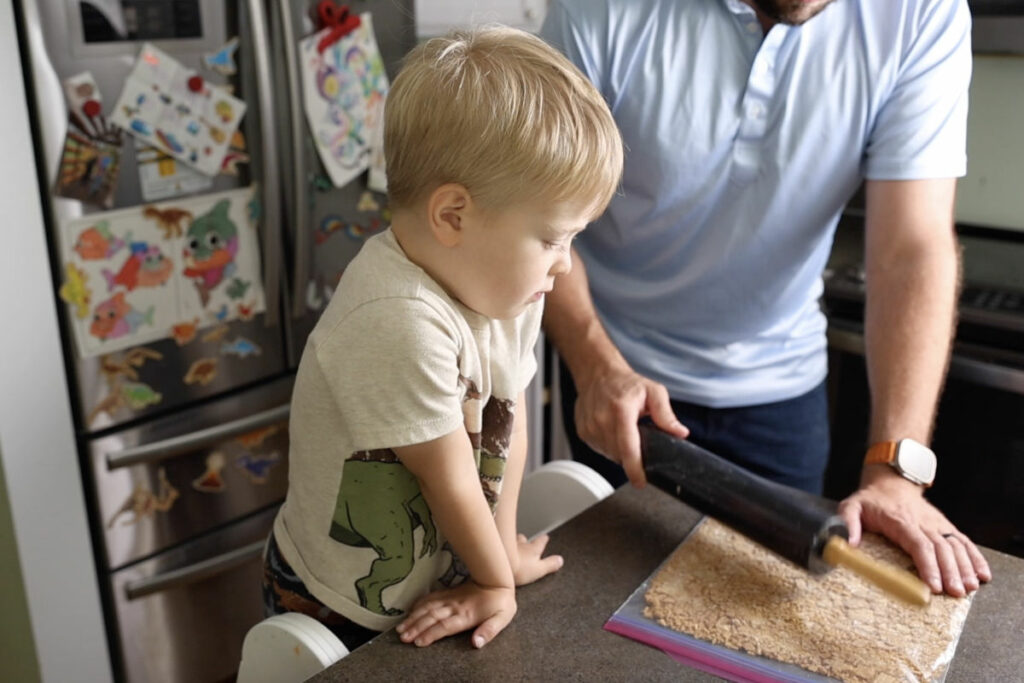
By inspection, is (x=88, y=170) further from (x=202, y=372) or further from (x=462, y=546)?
(x=462, y=546)

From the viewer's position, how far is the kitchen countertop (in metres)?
0.88

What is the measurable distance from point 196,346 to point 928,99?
130cm

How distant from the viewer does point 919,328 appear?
126 cm

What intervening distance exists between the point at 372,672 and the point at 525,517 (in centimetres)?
45

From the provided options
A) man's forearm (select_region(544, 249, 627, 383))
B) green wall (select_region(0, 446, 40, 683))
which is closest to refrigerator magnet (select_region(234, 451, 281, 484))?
green wall (select_region(0, 446, 40, 683))

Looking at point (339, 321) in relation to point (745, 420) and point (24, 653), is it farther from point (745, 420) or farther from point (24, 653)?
point (24, 653)

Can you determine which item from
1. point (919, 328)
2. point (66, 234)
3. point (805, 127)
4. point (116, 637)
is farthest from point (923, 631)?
point (116, 637)

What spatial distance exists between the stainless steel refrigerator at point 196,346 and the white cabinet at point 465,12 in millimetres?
65

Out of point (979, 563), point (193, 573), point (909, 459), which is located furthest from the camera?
point (193, 573)

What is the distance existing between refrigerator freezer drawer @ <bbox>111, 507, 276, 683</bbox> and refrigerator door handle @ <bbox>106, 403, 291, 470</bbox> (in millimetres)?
213

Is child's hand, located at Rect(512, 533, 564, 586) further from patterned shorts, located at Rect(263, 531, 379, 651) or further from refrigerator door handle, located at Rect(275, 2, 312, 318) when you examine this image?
refrigerator door handle, located at Rect(275, 2, 312, 318)

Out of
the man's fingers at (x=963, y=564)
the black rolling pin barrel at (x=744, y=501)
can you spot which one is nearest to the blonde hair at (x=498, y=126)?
the black rolling pin barrel at (x=744, y=501)

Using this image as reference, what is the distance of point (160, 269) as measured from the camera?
179 centimetres

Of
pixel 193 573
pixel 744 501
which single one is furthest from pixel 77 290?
pixel 744 501
